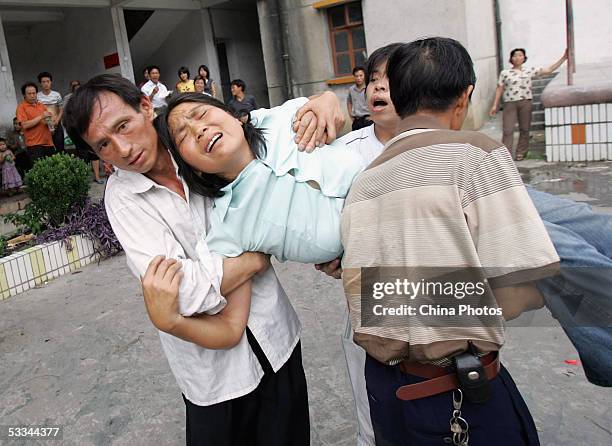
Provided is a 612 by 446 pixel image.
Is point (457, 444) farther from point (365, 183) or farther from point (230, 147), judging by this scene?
point (230, 147)

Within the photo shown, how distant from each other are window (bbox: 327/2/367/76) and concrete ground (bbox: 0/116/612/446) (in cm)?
649

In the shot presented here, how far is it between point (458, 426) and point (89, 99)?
1284 mm

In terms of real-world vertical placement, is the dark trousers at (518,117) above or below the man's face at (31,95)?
below

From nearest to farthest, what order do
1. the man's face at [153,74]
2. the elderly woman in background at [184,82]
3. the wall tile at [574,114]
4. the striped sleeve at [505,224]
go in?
the striped sleeve at [505,224], the wall tile at [574,114], the man's face at [153,74], the elderly woman in background at [184,82]

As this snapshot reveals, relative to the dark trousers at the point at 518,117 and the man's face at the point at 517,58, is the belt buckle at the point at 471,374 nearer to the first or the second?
the dark trousers at the point at 518,117

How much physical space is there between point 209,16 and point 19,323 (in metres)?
9.34

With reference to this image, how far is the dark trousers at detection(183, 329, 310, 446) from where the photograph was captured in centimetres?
165

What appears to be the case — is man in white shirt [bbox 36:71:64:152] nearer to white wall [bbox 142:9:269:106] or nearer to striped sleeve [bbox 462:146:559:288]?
white wall [bbox 142:9:269:106]

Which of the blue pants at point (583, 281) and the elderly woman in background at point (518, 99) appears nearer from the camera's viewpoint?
the blue pants at point (583, 281)

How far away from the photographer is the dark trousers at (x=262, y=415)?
1647 millimetres

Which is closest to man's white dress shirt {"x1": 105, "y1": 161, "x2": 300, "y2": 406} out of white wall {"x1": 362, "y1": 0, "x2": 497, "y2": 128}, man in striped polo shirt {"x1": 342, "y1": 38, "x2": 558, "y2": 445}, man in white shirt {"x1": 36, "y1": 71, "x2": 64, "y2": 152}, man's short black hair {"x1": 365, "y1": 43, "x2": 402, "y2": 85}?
man in striped polo shirt {"x1": 342, "y1": 38, "x2": 558, "y2": 445}

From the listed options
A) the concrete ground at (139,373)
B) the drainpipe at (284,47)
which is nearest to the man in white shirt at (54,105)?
the drainpipe at (284,47)

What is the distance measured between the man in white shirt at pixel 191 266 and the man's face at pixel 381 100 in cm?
48

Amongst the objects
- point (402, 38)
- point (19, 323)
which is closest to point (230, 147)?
point (19, 323)
